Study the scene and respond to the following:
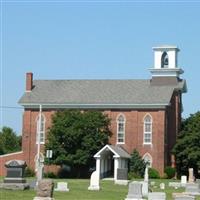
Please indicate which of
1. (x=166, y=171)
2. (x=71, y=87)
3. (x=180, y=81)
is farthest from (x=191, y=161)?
(x=71, y=87)

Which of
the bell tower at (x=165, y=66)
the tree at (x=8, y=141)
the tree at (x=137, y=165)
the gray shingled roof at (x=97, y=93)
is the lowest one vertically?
the tree at (x=137, y=165)

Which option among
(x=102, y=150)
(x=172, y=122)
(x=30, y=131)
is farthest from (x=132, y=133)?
(x=30, y=131)

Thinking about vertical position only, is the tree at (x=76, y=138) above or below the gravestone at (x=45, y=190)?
above

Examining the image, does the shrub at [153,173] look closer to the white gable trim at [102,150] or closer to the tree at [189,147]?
the tree at [189,147]

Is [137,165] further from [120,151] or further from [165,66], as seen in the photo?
[165,66]

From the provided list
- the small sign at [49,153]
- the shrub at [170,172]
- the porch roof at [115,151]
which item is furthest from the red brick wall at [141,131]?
the small sign at [49,153]

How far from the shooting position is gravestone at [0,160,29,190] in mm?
39031

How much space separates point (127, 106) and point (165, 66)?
25.6 ft

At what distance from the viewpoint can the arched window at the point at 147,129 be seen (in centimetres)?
8225

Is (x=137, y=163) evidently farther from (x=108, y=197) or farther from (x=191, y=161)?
(x=108, y=197)

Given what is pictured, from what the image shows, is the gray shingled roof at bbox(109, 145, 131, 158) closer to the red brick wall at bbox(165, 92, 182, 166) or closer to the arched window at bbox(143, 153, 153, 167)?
the arched window at bbox(143, 153, 153, 167)

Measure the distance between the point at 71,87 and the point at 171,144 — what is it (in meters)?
14.2

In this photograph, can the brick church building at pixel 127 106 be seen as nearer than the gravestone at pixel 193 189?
No

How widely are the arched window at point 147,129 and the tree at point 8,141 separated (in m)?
33.7
